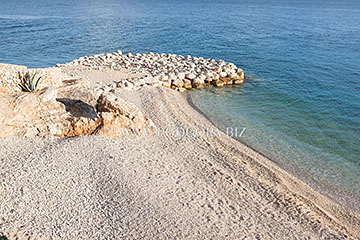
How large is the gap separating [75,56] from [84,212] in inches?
1189

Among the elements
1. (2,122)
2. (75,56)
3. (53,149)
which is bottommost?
(75,56)

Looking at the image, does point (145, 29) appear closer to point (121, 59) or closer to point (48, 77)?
point (121, 59)

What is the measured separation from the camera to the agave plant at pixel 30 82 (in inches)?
582

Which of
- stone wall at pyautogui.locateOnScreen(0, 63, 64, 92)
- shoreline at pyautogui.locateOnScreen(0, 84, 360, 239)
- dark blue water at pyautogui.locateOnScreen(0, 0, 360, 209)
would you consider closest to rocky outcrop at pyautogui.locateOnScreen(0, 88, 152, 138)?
shoreline at pyautogui.locateOnScreen(0, 84, 360, 239)

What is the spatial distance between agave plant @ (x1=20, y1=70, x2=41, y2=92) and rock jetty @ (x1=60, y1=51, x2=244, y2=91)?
7.56 meters

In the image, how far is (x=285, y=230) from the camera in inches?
376

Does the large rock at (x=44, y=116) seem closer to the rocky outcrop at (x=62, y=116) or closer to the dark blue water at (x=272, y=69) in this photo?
the rocky outcrop at (x=62, y=116)

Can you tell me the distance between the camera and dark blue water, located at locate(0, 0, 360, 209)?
15.7 metres

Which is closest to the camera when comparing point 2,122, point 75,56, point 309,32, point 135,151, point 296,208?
point 296,208

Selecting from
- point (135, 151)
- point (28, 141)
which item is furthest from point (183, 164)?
point (28, 141)

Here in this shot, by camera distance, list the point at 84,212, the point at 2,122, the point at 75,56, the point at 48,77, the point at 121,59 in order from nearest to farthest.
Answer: the point at 84,212
the point at 2,122
the point at 48,77
the point at 121,59
the point at 75,56

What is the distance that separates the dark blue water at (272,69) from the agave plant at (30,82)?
409 inches

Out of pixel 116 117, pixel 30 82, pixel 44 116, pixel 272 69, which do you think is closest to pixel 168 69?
pixel 272 69

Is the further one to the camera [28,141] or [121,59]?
[121,59]
